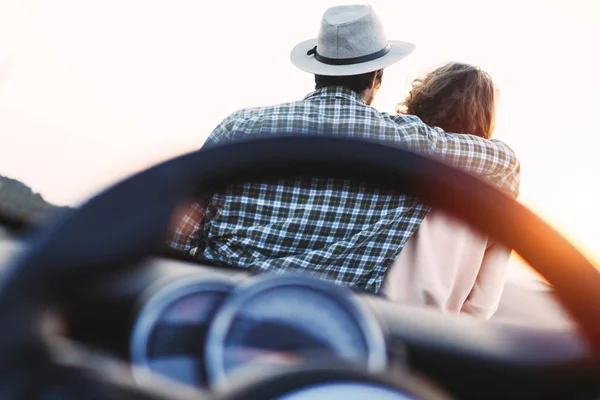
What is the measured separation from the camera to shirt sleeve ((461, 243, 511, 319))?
1787mm

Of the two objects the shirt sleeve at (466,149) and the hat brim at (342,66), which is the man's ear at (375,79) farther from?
the shirt sleeve at (466,149)

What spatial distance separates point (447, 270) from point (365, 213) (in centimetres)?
35

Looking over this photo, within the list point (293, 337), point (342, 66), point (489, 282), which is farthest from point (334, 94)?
point (293, 337)

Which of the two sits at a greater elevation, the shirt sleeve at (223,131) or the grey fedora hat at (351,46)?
the grey fedora hat at (351,46)

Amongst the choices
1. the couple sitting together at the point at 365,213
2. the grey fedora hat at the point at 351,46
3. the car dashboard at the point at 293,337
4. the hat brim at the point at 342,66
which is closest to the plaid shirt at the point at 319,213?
the couple sitting together at the point at 365,213

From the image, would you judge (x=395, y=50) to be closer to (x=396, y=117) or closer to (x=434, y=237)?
(x=396, y=117)

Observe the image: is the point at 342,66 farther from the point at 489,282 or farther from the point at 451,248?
the point at 489,282

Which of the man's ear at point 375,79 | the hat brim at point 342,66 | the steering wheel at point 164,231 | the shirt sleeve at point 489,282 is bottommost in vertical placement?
the shirt sleeve at point 489,282

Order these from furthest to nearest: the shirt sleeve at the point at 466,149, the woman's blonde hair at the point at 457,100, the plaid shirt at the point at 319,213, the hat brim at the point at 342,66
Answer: the woman's blonde hair at the point at 457,100, the hat brim at the point at 342,66, the shirt sleeve at the point at 466,149, the plaid shirt at the point at 319,213

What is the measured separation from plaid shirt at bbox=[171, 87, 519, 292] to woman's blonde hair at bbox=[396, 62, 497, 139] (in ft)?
0.81

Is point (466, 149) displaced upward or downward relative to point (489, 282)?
upward

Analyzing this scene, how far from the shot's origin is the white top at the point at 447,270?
1.58 metres

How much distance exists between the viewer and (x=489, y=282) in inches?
70.6

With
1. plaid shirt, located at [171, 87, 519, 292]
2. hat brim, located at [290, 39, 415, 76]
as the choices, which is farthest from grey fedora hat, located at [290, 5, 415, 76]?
plaid shirt, located at [171, 87, 519, 292]
